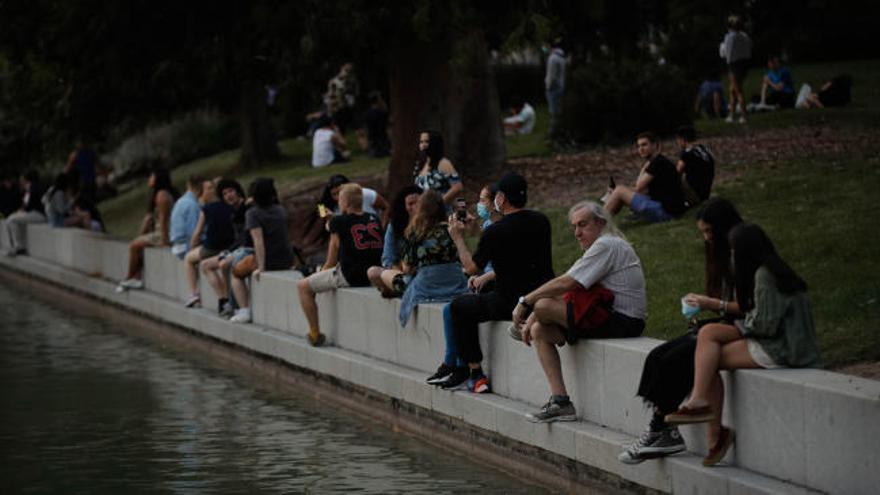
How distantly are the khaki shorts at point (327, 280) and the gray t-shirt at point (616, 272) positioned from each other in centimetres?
548

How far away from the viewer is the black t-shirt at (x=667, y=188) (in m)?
19.9

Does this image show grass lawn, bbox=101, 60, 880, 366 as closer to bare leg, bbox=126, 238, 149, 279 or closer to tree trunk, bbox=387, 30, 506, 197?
tree trunk, bbox=387, 30, 506, 197

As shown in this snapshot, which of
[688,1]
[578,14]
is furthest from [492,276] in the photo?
[688,1]

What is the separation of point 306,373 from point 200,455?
3.91 metres

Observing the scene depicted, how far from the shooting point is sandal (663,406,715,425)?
10.5m

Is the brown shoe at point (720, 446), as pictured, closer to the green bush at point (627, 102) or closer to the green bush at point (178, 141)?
the green bush at point (627, 102)

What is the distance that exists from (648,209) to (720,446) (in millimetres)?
9378

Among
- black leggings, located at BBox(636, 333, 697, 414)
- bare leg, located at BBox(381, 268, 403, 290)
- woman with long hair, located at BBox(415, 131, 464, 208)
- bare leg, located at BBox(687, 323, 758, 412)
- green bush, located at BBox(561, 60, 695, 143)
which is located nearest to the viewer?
bare leg, located at BBox(687, 323, 758, 412)

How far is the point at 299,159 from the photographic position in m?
39.8

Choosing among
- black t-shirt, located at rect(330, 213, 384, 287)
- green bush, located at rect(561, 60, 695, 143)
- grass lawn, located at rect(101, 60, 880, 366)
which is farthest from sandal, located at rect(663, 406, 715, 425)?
green bush, located at rect(561, 60, 695, 143)

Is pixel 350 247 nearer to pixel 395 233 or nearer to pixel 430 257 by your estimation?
pixel 395 233

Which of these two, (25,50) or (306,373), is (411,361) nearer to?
(306,373)

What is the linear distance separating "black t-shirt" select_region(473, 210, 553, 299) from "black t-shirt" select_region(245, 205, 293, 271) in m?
6.52

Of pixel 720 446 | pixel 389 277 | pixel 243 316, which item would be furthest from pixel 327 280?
pixel 720 446
